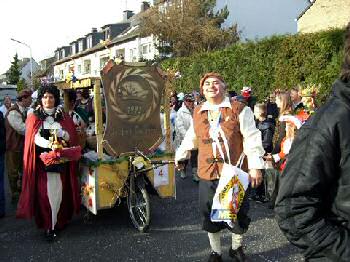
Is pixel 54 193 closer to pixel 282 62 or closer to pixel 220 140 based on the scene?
pixel 220 140

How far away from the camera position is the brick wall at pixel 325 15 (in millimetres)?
26219

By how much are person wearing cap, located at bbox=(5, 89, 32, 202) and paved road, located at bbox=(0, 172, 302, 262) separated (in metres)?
1.14

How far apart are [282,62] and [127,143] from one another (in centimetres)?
941

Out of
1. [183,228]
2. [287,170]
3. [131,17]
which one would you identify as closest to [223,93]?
[183,228]

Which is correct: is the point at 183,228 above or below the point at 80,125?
below

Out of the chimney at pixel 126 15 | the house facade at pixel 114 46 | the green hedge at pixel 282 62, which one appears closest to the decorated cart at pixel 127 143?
the green hedge at pixel 282 62

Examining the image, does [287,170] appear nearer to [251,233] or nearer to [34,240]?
[251,233]

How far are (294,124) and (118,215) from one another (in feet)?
9.27

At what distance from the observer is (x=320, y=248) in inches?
65.2

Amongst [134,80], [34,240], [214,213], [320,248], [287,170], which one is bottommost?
[34,240]

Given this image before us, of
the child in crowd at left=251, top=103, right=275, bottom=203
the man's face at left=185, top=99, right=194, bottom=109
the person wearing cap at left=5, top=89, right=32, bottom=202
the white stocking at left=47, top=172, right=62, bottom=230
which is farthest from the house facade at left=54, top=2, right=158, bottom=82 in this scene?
the white stocking at left=47, top=172, right=62, bottom=230

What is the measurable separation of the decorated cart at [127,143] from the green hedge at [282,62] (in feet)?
22.4

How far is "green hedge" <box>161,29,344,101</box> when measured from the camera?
12664 millimetres

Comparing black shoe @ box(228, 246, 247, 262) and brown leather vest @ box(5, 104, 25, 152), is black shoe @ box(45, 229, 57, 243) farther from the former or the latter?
brown leather vest @ box(5, 104, 25, 152)
